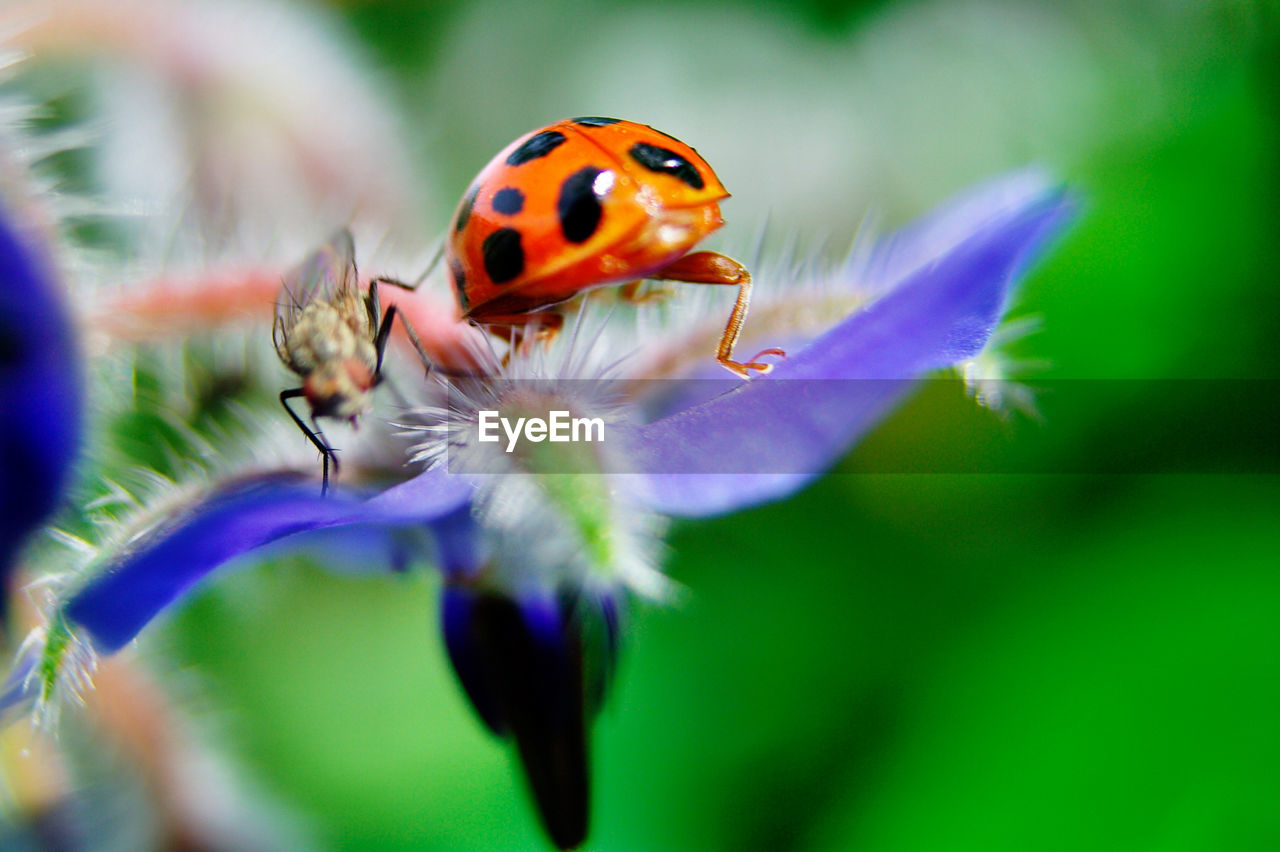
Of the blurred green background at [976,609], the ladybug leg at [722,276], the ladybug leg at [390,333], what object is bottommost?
the blurred green background at [976,609]

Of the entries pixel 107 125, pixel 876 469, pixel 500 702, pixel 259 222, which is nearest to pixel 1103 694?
pixel 876 469

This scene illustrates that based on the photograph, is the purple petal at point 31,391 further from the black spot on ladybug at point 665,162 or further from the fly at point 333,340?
the black spot on ladybug at point 665,162

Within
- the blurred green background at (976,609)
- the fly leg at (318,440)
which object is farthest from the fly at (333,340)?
the blurred green background at (976,609)

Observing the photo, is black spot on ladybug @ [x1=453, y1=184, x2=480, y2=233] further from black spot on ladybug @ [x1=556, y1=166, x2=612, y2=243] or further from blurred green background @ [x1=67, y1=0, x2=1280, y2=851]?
blurred green background @ [x1=67, y1=0, x2=1280, y2=851]

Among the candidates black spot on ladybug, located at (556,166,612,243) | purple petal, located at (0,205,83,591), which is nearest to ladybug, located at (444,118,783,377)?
black spot on ladybug, located at (556,166,612,243)

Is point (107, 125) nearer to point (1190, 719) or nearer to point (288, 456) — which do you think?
point (288, 456)

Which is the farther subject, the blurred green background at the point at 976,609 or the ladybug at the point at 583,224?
the blurred green background at the point at 976,609
